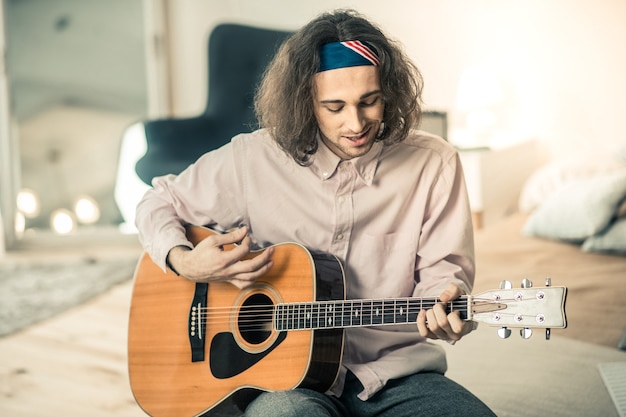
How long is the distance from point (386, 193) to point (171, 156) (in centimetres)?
199

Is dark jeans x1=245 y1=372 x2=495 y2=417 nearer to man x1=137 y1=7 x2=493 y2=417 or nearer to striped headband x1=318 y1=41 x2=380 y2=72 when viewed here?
man x1=137 y1=7 x2=493 y2=417

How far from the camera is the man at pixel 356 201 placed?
1235 mm

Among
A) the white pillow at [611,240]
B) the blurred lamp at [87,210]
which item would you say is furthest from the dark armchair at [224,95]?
the white pillow at [611,240]

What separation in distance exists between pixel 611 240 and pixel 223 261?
1395 millimetres

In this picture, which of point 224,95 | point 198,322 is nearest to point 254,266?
point 198,322

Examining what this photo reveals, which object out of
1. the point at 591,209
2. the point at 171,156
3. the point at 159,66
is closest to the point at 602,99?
the point at 591,209

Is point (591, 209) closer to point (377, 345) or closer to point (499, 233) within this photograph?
point (499, 233)

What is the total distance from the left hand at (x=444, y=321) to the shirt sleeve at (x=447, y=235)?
14 centimetres

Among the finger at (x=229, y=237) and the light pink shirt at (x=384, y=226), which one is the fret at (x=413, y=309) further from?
the finger at (x=229, y=237)

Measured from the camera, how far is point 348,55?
1.23m

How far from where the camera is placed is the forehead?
Answer: 1.22 meters

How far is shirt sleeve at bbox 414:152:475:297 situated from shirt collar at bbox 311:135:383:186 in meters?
0.12

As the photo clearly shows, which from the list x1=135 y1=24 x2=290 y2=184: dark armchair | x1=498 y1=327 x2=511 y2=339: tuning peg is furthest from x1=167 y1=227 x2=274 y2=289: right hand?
x1=135 y1=24 x2=290 y2=184: dark armchair

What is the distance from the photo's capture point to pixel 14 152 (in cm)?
403
